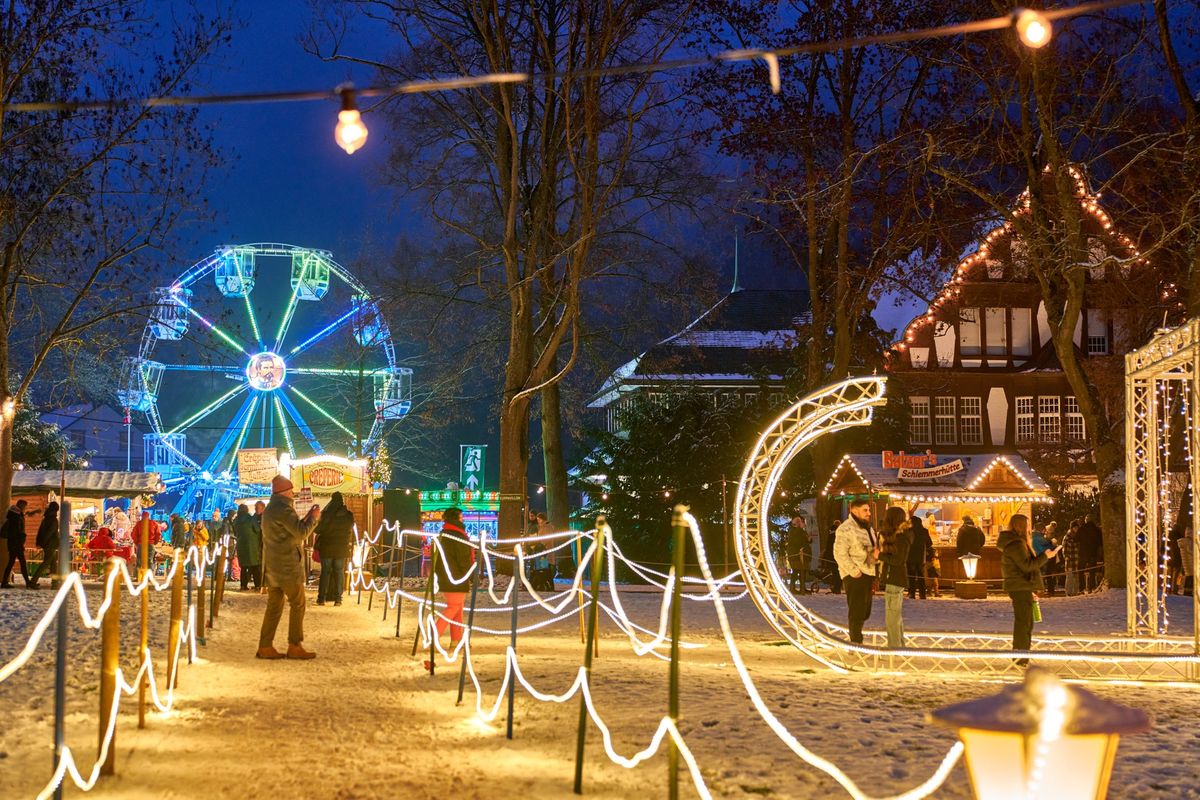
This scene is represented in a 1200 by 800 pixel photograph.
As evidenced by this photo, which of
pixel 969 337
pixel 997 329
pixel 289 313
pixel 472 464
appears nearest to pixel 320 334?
pixel 289 313

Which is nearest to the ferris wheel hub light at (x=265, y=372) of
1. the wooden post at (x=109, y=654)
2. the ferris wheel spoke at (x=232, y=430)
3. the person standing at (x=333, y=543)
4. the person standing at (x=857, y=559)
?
the ferris wheel spoke at (x=232, y=430)

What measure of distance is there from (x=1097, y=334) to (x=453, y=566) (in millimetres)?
33569

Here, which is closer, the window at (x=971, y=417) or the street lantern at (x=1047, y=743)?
the street lantern at (x=1047, y=743)

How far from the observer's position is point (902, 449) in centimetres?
3922

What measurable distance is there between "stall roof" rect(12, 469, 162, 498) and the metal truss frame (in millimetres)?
23329

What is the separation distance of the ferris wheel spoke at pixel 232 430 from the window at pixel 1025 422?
79.7ft

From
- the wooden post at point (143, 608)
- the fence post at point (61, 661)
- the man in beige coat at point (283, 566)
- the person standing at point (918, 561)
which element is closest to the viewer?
the fence post at point (61, 661)

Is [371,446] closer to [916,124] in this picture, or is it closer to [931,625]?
[916,124]

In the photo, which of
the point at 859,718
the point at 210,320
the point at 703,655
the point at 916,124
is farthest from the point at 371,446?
the point at 859,718

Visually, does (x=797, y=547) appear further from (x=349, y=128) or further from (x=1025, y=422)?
(x=349, y=128)

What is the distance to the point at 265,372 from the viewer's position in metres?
39.6

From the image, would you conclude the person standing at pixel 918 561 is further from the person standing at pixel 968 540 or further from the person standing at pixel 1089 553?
the person standing at pixel 1089 553

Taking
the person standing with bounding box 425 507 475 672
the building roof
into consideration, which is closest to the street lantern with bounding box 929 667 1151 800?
the person standing with bounding box 425 507 475 672

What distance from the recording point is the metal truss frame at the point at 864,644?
12.9 metres
